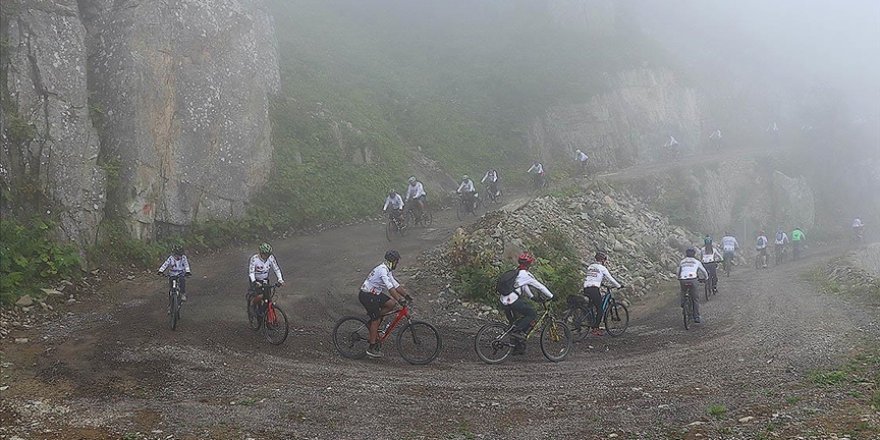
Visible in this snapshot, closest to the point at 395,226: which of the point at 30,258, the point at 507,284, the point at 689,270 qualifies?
the point at 689,270

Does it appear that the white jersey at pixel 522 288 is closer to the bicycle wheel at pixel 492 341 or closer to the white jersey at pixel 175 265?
the bicycle wheel at pixel 492 341

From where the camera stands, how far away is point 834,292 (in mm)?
19188

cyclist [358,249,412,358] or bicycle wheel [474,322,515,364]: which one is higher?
cyclist [358,249,412,358]

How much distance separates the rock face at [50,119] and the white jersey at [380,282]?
31.4 ft

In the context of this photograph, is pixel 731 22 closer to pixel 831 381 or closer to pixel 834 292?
pixel 834 292

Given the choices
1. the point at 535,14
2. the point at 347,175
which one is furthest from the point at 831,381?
the point at 535,14

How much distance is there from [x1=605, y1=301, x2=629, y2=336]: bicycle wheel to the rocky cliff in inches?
A: 540

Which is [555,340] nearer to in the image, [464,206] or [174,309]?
[174,309]

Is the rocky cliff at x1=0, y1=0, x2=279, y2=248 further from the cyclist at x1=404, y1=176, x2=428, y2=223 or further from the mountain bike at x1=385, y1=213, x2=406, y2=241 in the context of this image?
the cyclist at x1=404, y1=176, x2=428, y2=223

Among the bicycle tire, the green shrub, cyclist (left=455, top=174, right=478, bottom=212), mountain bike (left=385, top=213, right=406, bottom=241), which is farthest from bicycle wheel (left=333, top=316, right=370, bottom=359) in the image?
cyclist (left=455, top=174, right=478, bottom=212)

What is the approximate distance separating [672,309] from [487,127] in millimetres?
24450

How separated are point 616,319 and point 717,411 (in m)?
5.86

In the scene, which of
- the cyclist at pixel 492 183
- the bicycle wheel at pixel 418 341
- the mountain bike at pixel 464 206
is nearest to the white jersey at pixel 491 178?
the cyclist at pixel 492 183

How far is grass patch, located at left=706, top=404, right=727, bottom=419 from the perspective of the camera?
8.87 meters
